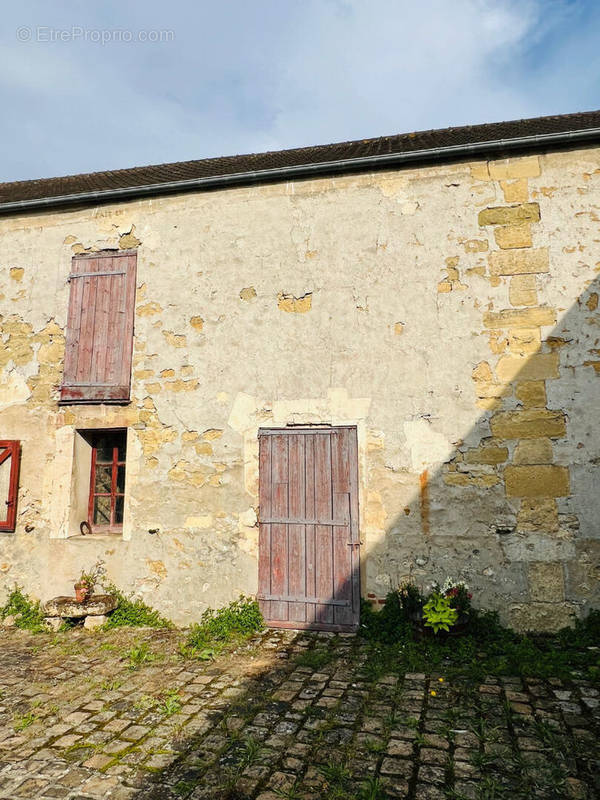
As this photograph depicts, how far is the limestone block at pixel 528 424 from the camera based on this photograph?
15.9 feet

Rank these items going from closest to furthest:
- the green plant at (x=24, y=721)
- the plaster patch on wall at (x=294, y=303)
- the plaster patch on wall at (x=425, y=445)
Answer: the green plant at (x=24, y=721), the plaster patch on wall at (x=425, y=445), the plaster patch on wall at (x=294, y=303)

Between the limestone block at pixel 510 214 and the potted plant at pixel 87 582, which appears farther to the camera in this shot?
the potted plant at pixel 87 582

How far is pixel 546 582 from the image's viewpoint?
4.68m

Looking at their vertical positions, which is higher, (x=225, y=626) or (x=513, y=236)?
(x=513, y=236)

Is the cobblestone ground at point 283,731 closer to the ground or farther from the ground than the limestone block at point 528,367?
closer to the ground

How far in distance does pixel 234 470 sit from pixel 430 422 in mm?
2054

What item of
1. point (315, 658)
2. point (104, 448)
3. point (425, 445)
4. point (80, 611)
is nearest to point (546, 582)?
point (425, 445)

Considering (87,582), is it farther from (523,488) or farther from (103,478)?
(523,488)

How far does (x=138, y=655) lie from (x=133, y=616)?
2.87 feet

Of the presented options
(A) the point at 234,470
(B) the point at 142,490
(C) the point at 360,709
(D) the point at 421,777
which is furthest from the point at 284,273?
(D) the point at 421,777

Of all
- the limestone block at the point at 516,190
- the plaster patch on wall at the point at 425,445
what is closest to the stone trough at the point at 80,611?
the plaster patch on wall at the point at 425,445

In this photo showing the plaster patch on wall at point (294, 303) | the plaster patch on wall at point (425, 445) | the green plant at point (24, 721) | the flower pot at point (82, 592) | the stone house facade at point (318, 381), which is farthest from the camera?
the plaster patch on wall at point (294, 303)

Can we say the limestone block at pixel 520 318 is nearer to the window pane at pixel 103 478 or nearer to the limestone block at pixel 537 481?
the limestone block at pixel 537 481

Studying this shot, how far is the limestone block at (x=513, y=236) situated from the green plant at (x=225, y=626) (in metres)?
4.35
